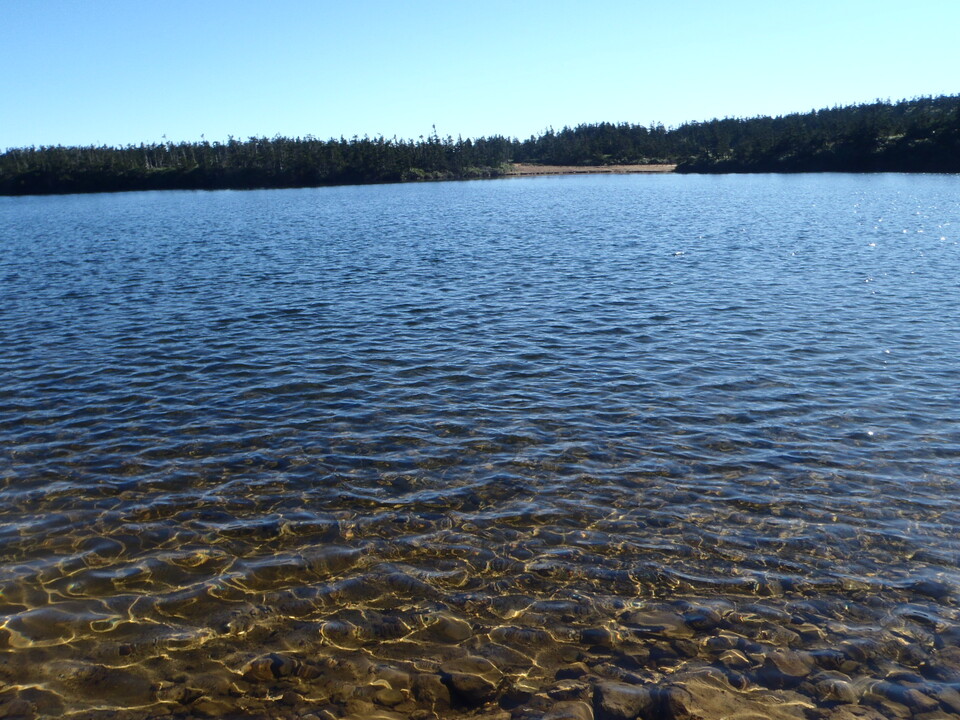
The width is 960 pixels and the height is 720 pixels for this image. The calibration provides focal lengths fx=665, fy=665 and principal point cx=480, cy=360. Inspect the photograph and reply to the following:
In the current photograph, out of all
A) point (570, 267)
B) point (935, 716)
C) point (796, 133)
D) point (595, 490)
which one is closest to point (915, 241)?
point (570, 267)

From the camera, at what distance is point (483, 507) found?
12008 mm

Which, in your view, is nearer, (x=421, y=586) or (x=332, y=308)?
(x=421, y=586)

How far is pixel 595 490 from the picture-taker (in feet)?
41.1

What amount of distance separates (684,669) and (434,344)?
16.3m

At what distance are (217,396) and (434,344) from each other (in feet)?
25.0

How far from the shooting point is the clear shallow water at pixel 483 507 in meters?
7.95

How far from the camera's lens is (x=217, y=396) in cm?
1823

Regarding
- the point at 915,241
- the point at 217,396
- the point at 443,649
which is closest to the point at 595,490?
the point at 443,649

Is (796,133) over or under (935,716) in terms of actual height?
over

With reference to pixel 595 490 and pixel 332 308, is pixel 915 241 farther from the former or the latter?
pixel 595 490

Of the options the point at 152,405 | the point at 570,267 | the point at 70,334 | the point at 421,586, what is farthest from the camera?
the point at 570,267

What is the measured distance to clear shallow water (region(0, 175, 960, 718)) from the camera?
7.95m

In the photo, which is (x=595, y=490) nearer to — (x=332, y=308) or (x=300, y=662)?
(x=300, y=662)

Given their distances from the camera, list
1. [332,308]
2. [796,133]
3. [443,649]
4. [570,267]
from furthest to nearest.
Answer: [796,133]
[570,267]
[332,308]
[443,649]
